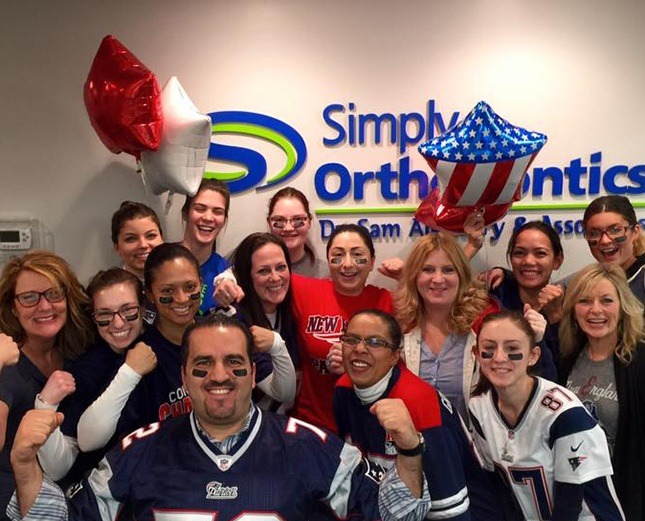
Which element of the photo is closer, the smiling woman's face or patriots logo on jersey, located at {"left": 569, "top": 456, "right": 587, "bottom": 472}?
patriots logo on jersey, located at {"left": 569, "top": 456, "right": 587, "bottom": 472}

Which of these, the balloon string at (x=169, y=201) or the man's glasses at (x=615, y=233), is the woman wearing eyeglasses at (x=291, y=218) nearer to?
the balloon string at (x=169, y=201)

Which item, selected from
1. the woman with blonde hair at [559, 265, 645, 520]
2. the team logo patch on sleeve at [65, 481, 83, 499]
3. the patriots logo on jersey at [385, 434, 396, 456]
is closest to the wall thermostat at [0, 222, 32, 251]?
the team logo patch on sleeve at [65, 481, 83, 499]

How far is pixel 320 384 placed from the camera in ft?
8.21

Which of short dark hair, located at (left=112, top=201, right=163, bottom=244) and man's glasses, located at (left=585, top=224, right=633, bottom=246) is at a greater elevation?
short dark hair, located at (left=112, top=201, right=163, bottom=244)

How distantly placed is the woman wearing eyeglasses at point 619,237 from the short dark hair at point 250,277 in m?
1.51

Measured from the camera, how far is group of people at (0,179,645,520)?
5.27 ft

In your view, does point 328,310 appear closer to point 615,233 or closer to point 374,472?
point 374,472

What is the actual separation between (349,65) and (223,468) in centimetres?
231

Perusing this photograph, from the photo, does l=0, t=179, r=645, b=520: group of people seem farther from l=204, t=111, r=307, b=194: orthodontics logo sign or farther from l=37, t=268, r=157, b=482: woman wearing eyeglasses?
l=204, t=111, r=307, b=194: orthodontics logo sign

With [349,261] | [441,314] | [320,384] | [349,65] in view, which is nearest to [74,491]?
[320,384]

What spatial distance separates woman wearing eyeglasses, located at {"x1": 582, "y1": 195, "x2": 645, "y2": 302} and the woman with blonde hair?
38cm

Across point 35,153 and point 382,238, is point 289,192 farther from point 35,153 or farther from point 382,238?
point 35,153

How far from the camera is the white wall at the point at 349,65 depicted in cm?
307

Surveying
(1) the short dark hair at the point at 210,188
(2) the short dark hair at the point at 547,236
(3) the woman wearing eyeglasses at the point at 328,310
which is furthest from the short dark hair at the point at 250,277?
(2) the short dark hair at the point at 547,236
